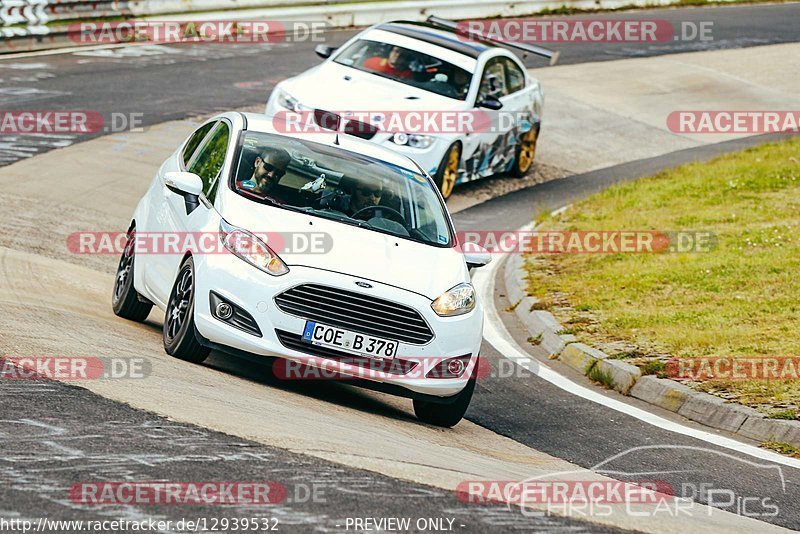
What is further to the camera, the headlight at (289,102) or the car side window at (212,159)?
the headlight at (289,102)

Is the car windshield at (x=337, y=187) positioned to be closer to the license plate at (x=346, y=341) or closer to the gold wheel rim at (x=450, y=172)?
the license plate at (x=346, y=341)

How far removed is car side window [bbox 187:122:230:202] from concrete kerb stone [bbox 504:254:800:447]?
365cm

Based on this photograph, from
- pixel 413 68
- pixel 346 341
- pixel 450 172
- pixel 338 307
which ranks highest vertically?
pixel 338 307

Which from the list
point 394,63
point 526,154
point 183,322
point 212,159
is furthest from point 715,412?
point 526,154

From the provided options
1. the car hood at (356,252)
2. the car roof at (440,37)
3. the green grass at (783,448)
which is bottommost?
the green grass at (783,448)

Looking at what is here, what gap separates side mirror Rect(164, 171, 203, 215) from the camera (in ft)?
29.7

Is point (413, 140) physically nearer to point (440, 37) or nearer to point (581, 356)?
point (440, 37)

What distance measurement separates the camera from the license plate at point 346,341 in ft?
26.9

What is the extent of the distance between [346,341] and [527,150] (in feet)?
39.4

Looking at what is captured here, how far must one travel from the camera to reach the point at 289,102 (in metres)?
16.3

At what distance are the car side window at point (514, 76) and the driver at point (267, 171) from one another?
32.1ft

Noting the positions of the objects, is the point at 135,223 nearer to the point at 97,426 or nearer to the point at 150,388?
the point at 150,388

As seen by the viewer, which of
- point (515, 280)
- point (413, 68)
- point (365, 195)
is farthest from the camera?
point (413, 68)

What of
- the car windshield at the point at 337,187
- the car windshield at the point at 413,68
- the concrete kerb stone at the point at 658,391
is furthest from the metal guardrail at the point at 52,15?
the car windshield at the point at 337,187
